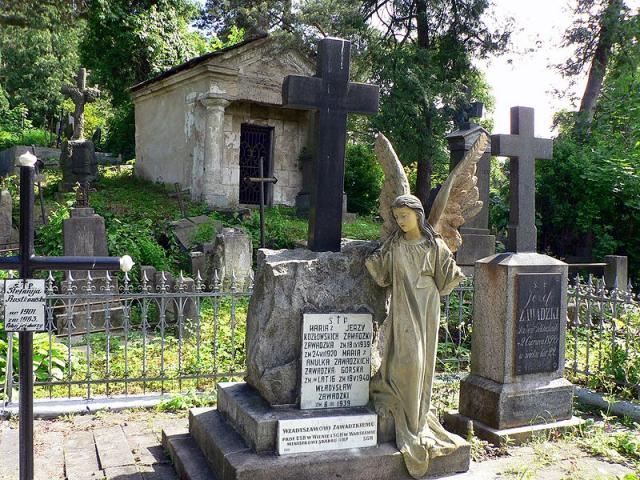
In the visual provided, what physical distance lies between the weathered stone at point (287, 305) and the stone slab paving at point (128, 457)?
0.78 metres

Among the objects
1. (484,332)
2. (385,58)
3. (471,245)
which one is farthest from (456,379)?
(385,58)

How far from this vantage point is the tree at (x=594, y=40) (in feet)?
55.4

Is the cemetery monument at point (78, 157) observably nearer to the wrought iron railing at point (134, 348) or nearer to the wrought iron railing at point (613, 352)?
the wrought iron railing at point (134, 348)

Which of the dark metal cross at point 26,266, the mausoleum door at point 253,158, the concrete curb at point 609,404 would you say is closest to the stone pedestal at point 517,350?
the concrete curb at point 609,404

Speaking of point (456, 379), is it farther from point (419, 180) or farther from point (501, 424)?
point (419, 180)

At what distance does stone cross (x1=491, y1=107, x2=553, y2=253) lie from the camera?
5465 millimetres

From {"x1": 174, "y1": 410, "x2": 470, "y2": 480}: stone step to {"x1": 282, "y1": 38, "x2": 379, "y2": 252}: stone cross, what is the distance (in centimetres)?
140

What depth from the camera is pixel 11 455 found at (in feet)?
14.6

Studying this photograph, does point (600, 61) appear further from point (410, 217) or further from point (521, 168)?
point (410, 217)

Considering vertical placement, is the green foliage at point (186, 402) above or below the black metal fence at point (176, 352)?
below

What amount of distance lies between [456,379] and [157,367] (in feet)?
10.9

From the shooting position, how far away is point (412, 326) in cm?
387

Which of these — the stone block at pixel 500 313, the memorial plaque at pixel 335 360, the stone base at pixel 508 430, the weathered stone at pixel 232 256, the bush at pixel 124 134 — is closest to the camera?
the memorial plaque at pixel 335 360

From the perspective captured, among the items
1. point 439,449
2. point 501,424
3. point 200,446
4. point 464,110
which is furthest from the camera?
point 464,110
